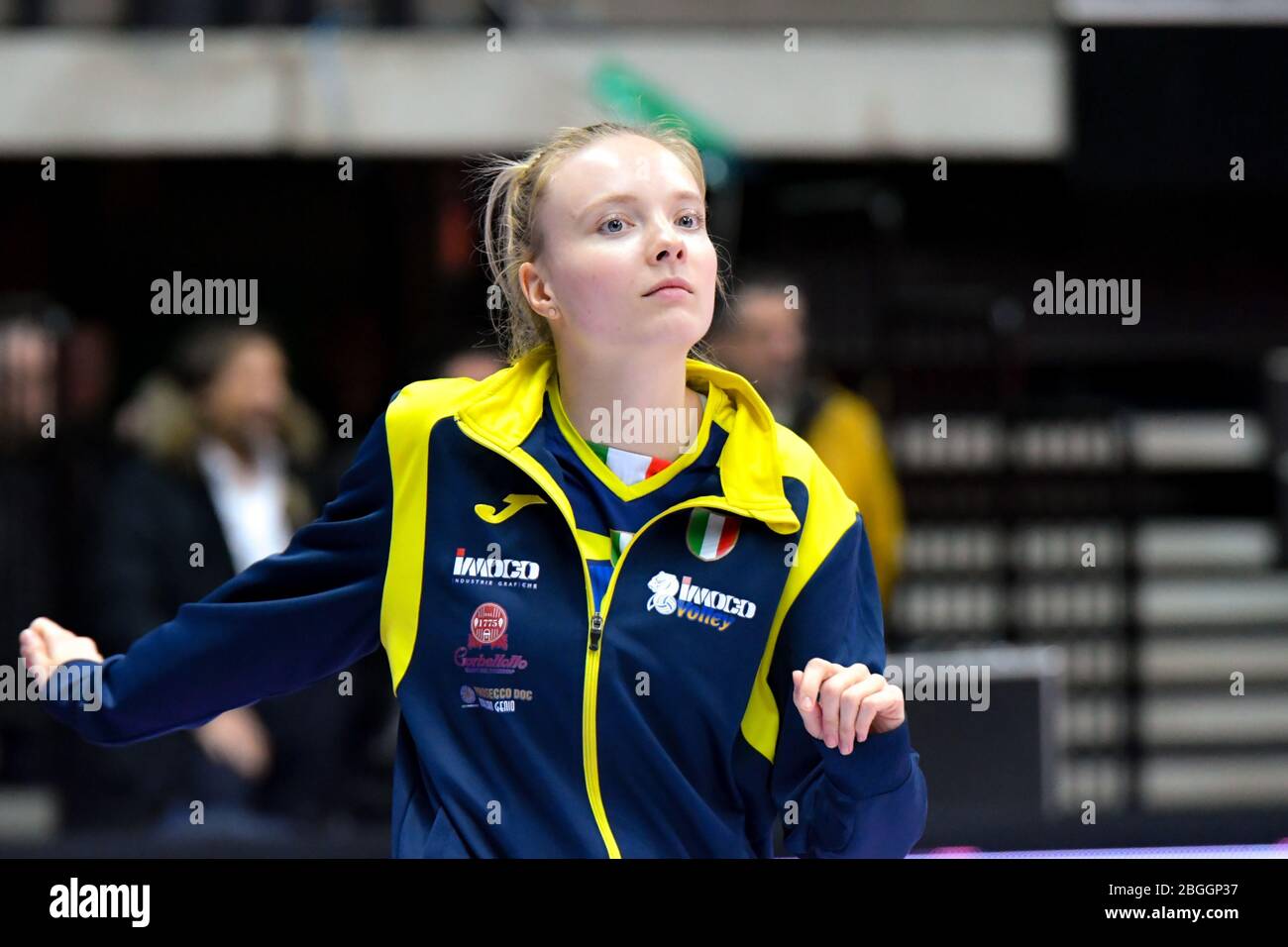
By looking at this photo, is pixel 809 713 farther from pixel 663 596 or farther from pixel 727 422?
pixel 727 422


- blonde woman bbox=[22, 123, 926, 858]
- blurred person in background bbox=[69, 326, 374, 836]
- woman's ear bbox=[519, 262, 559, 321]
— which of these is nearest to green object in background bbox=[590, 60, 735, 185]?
blurred person in background bbox=[69, 326, 374, 836]

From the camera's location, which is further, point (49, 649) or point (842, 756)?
point (49, 649)

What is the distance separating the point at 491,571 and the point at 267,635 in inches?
14.4

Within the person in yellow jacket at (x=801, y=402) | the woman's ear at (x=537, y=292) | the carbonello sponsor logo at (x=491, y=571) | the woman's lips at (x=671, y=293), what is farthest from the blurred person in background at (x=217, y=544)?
the woman's lips at (x=671, y=293)

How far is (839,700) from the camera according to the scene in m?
2.13

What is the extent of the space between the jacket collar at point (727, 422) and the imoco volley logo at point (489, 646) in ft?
0.72

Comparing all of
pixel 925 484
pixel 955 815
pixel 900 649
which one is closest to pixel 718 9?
pixel 925 484

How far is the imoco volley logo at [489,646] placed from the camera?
2.32m

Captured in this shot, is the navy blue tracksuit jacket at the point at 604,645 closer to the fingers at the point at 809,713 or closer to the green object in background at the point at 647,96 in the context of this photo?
the fingers at the point at 809,713

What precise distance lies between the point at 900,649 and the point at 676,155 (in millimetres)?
4962

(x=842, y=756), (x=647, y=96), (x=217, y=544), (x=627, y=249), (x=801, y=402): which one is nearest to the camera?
(x=842, y=756)
